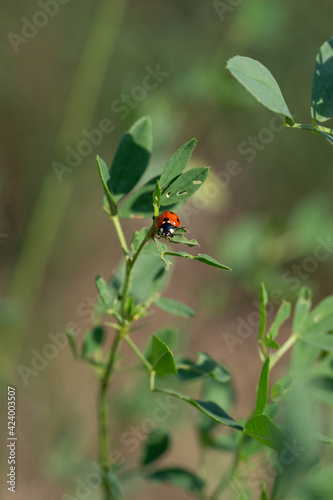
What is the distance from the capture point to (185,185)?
2.24ft

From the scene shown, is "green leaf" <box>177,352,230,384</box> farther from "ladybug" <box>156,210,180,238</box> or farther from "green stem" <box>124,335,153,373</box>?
"ladybug" <box>156,210,180,238</box>

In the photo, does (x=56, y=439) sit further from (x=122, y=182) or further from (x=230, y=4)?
(x=230, y=4)

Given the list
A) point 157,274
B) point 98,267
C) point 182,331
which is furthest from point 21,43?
point 157,274

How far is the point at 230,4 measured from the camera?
2107 mm

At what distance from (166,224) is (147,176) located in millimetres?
763

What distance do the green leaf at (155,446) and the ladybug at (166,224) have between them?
0.48 m

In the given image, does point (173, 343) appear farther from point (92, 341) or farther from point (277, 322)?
point (277, 322)

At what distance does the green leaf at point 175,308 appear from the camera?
85 centimetres

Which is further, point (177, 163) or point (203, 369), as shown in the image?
point (203, 369)

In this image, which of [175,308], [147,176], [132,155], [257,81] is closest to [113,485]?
[175,308]

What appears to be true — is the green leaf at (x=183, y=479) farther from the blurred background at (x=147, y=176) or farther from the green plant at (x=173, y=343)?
the blurred background at (x=147, y=176)

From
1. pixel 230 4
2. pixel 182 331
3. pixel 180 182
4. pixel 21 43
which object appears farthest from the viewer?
pixel 21 43

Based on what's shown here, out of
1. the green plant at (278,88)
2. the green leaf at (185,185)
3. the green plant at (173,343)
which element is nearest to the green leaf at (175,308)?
the green plant at (173,343)

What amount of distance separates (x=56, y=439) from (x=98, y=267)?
65.9 inches
